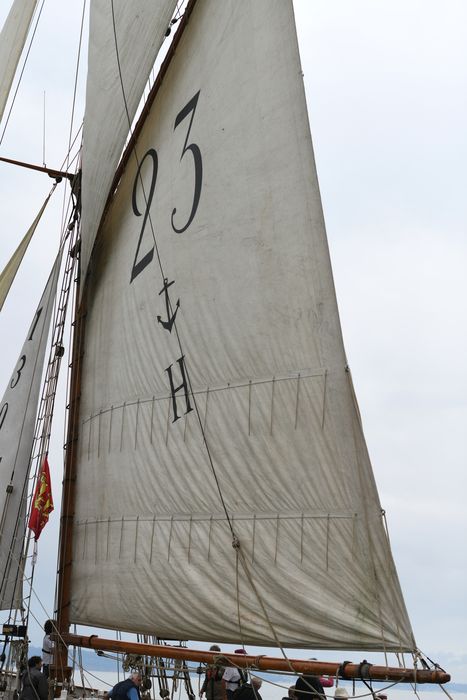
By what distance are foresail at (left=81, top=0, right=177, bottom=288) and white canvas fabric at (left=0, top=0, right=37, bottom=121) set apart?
4.75ft

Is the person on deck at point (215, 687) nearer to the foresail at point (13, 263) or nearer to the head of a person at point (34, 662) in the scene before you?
the head of a person at point (34, 662)

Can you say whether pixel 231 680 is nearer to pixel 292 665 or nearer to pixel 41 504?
pixel 292 665

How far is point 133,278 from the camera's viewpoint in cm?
1539

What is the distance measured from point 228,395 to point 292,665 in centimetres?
331

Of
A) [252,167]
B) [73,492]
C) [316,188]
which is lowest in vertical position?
[73,492]

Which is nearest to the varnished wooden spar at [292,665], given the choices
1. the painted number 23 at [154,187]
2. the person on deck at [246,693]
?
the person on deck at [246,693]

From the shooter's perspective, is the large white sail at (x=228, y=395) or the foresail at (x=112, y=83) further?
the foresail at (x=112, y=83)

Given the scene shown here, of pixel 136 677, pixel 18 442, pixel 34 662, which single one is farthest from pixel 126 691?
pixel 18 442

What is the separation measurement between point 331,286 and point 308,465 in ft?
6.61

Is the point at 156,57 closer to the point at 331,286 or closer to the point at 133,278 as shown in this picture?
the point at 133,278

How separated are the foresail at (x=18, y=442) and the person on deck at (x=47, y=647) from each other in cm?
154

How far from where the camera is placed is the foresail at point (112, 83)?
650 inches

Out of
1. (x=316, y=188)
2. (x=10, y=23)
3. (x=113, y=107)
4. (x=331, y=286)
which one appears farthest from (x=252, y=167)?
(x=10, y=23)

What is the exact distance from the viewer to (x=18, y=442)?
1759 centimetres
